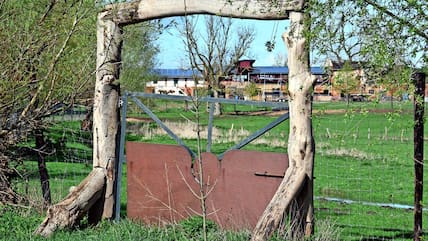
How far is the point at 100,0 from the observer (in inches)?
368

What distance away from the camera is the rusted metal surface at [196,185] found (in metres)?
7.34

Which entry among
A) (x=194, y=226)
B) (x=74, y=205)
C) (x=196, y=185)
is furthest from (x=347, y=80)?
(x=74, y=205)

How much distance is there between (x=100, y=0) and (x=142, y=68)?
676 inches

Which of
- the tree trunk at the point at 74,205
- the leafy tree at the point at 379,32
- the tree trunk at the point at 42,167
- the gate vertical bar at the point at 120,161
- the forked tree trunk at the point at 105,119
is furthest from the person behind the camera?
the tree trunk at the point at 42,167

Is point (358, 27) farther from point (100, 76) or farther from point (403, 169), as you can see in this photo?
point (403, 169)

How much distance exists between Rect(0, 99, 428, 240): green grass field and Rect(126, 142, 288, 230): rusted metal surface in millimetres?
400

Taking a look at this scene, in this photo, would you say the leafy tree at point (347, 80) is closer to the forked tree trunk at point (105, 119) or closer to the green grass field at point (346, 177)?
the green grass field at point (346, 177)

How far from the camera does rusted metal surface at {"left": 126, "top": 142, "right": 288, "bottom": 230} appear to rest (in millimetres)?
7340

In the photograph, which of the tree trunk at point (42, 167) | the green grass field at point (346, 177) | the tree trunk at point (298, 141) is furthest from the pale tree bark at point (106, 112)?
the tree trunk at point (42, 167)

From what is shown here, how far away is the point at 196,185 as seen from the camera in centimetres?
787

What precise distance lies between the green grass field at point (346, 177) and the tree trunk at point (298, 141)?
22cm

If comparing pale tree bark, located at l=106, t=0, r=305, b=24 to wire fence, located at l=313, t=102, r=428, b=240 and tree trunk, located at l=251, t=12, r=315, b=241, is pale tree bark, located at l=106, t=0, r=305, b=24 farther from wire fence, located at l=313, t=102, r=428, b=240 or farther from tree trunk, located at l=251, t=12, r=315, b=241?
wire fence, located at l=313, t=102, r=428, b=240

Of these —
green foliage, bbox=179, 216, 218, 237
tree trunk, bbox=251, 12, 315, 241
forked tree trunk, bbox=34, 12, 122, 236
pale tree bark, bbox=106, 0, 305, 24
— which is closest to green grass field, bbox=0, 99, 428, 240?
green foliage, bbox=179, 216, 218, 237

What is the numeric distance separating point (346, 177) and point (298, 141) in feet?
30.0
